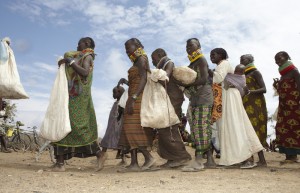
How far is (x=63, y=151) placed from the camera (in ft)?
19.3

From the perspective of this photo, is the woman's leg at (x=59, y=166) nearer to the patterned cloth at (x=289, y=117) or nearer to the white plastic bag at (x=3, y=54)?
the white plastic bag at (x=3, y=54)

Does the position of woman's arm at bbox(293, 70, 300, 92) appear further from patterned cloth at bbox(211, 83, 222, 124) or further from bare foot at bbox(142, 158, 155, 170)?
bare foot at bbox(142, 158, 155, 170)

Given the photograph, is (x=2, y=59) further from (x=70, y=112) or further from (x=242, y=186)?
(x=242, y=186)

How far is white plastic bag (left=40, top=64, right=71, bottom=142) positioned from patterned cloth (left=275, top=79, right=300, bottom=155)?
390cm

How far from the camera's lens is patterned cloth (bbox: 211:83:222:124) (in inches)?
237

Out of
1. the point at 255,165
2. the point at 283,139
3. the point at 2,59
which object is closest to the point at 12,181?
the point at 2,59

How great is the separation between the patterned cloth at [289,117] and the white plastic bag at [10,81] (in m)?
4.65

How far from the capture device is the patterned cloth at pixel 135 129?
18.6 ft

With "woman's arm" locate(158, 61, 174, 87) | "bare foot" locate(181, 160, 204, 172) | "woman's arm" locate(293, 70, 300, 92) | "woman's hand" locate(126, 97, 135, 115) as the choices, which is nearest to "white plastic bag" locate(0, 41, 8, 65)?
"woman's hand" locate(126, 97, 135, 115)

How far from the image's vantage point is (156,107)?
223 inches

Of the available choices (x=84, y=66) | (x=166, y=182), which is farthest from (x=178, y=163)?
(x=84, y=66)

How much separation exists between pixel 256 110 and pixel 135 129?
2475 mm

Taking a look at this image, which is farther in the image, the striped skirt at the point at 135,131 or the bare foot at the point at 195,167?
the striped skirt at the point at 135,131

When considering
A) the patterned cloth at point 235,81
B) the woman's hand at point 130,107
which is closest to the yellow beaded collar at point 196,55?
the patterned cloth at point 235,81
